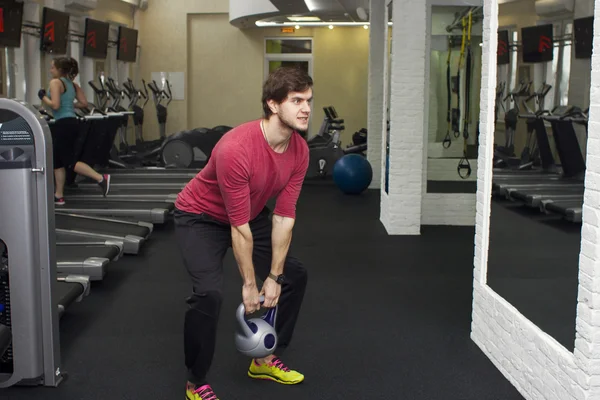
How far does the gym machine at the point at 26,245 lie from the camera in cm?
270

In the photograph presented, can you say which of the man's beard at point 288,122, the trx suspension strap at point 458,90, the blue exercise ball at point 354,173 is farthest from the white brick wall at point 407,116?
the man's beard at point 288,122

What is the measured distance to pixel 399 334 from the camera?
12.0 ft

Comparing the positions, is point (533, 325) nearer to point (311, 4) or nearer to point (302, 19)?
point (311, 4)

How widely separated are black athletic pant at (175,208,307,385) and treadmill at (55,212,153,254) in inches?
97.1

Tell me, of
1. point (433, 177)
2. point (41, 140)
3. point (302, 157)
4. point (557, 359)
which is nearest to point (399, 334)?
point (557, 359)

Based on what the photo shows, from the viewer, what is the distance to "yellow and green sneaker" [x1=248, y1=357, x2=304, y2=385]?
298 cm

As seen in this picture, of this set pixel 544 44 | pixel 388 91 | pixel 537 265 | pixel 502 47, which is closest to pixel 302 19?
pixel 388 91

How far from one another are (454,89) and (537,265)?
12.0 ft

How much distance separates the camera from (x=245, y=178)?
246 cm

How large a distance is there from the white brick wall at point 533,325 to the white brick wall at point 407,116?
2803 mm

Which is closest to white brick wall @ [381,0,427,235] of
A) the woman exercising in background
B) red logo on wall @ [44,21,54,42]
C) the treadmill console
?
the woman exercising in background

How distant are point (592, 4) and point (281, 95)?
116 cm

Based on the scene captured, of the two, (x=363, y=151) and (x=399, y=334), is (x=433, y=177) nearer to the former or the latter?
(x=399, y=334)

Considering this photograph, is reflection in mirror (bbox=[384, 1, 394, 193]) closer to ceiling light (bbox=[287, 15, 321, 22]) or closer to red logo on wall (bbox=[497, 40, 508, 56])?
red logo on wall (bbox=[497, 40, 508, 56])
